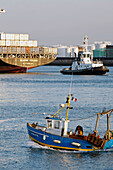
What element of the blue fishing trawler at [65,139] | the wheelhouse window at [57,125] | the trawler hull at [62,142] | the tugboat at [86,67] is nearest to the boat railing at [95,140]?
the blue fishing trawler at [65,139]

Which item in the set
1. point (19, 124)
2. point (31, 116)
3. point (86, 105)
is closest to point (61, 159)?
point (19, 124)

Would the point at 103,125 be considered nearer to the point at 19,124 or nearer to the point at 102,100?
the point at 19,124

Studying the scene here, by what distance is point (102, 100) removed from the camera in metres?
91.2

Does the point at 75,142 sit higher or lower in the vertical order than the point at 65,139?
lower

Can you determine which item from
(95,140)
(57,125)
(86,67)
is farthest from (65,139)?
(86,67)

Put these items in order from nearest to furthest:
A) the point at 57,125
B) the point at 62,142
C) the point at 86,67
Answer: the point at 62,142 < the point at 57,125 < the point at 86,67

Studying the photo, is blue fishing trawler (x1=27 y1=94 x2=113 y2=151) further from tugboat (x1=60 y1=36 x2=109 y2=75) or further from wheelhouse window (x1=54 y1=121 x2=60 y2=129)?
tugboat (x1=60 y1=36 x2=109 y2=75)

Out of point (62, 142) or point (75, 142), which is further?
point (62, 142)

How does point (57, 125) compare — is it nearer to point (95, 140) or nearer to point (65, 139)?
point (65, 139)

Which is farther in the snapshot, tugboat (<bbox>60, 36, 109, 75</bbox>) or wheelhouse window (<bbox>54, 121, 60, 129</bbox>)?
tugboat (<bbox>60, 36, 109, 75</bbox>)

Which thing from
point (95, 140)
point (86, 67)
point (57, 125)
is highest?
point (57, 125)

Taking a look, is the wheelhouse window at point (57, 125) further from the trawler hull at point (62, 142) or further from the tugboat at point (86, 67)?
the tugboat at point (86, 67)

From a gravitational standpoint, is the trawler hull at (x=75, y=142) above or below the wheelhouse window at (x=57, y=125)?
below

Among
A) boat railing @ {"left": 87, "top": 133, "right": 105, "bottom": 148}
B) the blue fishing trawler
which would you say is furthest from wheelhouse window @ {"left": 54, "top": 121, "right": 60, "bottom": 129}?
boat railing @ {"left": 87, "top": 133, "right": 105, "bottom": 148}
